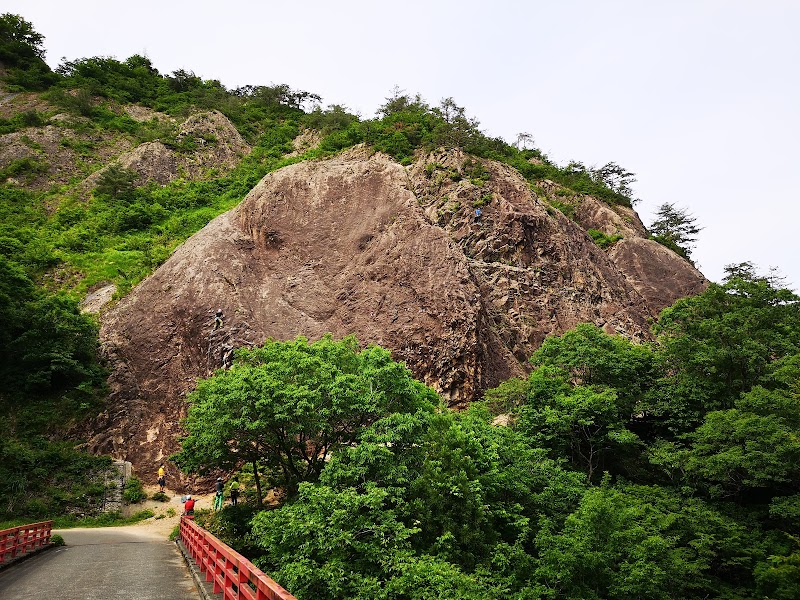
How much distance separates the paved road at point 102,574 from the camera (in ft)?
28.1

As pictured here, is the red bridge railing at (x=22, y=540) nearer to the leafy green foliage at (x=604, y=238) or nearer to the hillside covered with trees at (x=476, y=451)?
the hillside covered with trees at (x=476, y=451)

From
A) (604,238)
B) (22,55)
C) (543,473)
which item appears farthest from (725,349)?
A: (22,55)

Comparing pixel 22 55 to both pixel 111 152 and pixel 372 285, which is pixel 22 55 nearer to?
pixel 111 152

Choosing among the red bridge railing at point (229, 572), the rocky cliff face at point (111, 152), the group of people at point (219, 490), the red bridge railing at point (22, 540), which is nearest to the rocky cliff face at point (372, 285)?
the group of people at point (219, 490)

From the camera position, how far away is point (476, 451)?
14297mm

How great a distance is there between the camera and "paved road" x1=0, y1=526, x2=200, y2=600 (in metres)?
8.57

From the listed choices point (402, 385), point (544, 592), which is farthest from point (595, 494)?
point (402, 385)

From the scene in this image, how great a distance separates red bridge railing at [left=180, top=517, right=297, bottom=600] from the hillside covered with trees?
1.61 meters

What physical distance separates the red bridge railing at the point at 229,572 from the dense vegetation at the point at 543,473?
62.3 inches

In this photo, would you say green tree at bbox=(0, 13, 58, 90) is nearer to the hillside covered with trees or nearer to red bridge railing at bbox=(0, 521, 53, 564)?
the hillside covered with trees

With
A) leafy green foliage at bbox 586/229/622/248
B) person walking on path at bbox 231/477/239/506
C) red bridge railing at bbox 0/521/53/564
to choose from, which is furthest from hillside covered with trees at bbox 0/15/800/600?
leafy green foliage at bbox 586/229/622/248

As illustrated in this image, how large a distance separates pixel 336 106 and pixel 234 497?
4860cm

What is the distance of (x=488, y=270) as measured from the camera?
1307 inches

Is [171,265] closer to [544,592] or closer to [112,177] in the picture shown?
[112,177]
